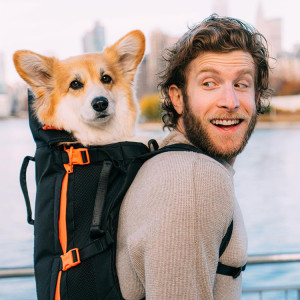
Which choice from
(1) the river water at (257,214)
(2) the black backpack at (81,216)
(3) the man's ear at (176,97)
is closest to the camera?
(2) the black backpack at (81,216)

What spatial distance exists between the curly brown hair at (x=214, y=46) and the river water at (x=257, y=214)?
7.71 feet

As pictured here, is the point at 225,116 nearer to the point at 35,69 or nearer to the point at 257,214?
the point at 35,69

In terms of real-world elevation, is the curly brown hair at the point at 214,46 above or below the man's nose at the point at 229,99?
above

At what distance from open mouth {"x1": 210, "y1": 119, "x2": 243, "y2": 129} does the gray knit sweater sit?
0.30 metres

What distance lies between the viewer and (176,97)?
5.05 feet

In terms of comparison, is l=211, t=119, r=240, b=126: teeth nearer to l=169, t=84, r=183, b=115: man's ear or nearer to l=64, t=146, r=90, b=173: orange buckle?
l=169, t=84, r=183, b=115: man's ear

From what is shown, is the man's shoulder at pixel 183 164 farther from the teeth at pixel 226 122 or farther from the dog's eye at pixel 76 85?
the dog's eye at pixel 76 85

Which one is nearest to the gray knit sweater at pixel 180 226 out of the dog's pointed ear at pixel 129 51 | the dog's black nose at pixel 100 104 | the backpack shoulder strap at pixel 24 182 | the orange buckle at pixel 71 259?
the orange buckle at pixel 71 259

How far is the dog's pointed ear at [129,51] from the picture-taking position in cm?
165

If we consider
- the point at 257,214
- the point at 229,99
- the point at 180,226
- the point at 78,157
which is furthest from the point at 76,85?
the point at 257,214

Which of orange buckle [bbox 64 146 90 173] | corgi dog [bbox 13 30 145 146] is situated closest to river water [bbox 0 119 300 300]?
corgi dog [bbox 13 30 145 146]

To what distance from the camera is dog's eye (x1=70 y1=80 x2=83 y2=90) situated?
164 cm

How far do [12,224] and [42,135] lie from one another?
17513 millimetres

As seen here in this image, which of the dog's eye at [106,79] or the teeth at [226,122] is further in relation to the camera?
the dog's eye at [106,79]
